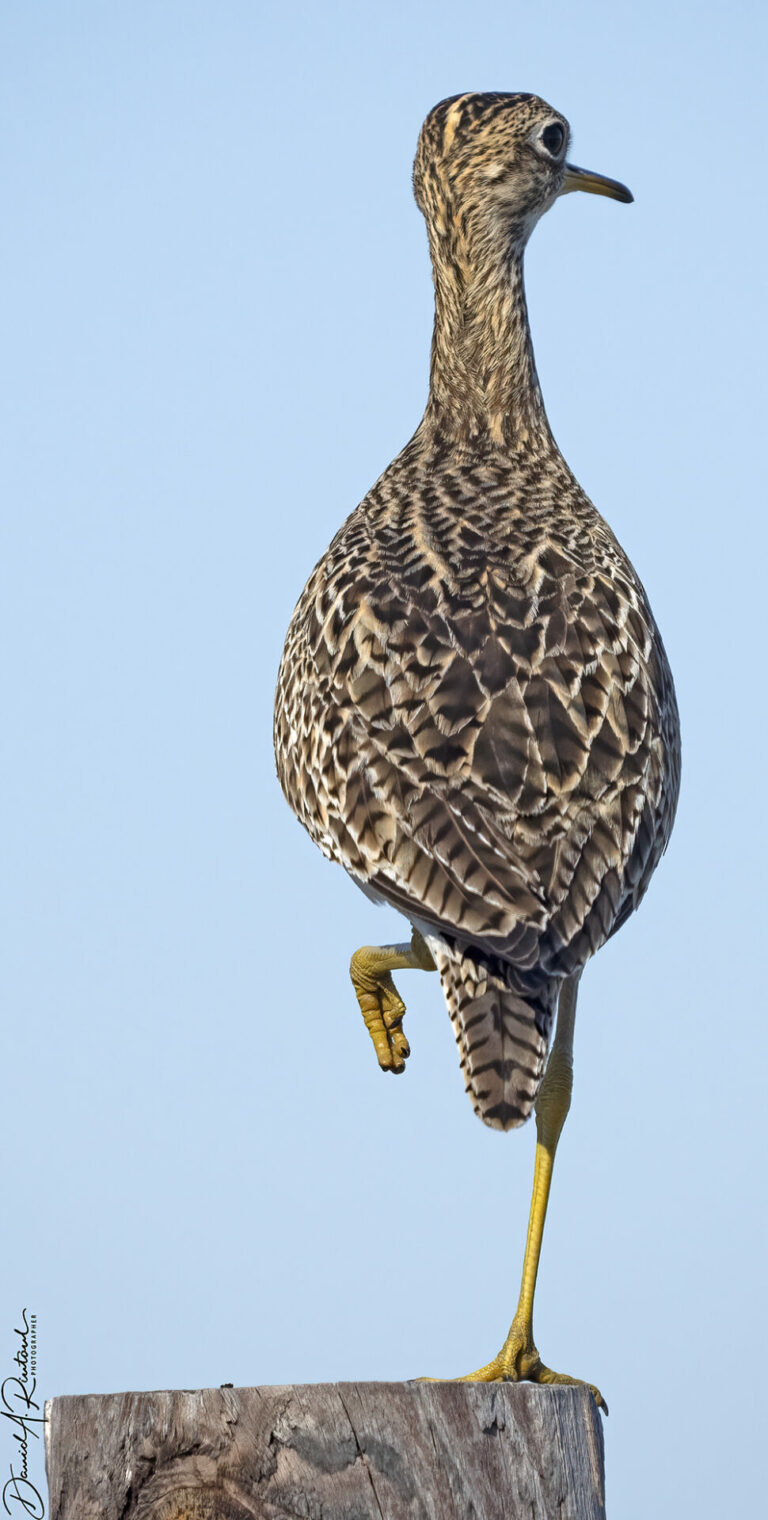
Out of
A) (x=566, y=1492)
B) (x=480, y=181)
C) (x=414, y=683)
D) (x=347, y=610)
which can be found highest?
(x=480, y=181)

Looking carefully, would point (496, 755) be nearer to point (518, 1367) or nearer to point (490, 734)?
point (490, 734)

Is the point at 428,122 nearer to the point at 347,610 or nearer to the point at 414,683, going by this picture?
the point at 347,610

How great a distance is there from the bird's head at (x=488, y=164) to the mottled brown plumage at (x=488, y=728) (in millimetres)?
1301

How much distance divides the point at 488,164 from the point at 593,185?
1113 millimetres

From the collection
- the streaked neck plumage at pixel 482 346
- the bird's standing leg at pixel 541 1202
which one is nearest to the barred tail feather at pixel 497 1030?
the bird's standing leg at pixel 541 1202

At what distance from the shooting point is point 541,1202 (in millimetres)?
8227

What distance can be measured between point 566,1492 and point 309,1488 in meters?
0.80

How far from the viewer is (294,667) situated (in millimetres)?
8766

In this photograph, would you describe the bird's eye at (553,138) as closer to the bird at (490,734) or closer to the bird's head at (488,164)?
the bird's head at (488,164)

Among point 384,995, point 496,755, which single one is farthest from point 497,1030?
point 384,995

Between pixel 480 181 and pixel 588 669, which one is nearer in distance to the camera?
pixel 588 669

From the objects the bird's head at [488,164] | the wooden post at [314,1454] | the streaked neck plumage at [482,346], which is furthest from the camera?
the streaked neck plumage at [482,346]

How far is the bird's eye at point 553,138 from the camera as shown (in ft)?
34.1

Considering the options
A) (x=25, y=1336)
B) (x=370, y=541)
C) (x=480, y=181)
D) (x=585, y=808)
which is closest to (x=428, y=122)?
(x=480, y=181)
